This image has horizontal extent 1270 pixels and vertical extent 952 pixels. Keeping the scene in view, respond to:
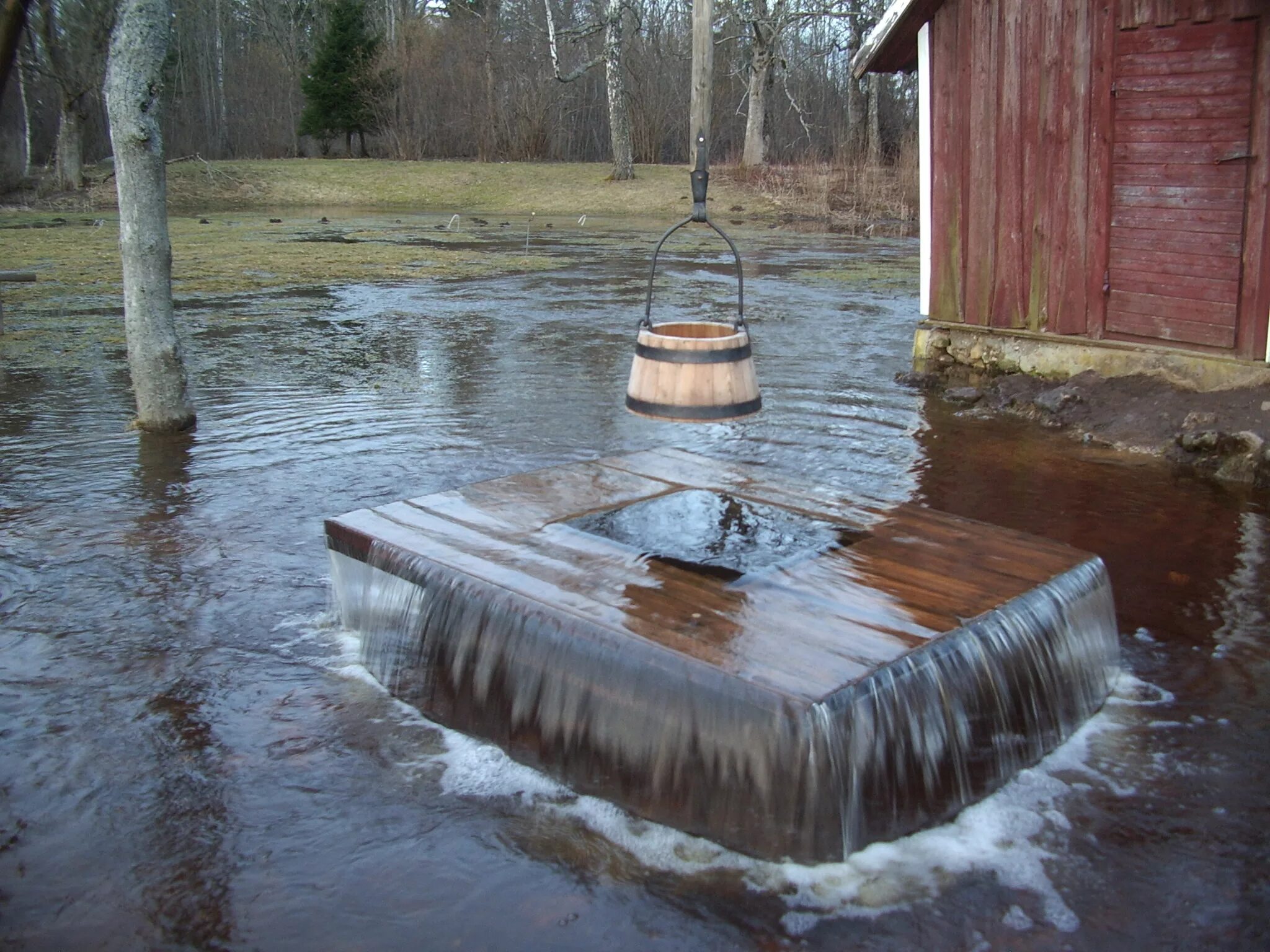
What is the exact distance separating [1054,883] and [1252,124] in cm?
663

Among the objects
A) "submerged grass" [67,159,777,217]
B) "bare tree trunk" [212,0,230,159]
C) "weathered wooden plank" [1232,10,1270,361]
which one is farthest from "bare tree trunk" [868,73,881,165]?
"weathered wooden plank" [1232,10,1270,361]

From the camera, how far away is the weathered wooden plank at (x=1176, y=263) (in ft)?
27.3

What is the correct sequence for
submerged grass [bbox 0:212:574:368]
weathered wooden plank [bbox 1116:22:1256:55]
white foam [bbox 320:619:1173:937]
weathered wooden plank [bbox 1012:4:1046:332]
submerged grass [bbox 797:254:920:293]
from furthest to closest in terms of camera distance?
submerged grass [bbox 797:254:920:293]
submerged grass [bbox 0:212:574:368]
weathered wooden plank [bbox 1012:4:1046:332]
weathered wooden plank [bbox 1116:22:1256:55]
white foam [bbox 320:619:1173:937]

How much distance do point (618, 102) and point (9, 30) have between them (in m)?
33.4

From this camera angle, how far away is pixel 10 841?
381 cm

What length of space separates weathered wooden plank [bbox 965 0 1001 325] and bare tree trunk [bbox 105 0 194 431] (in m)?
6.66

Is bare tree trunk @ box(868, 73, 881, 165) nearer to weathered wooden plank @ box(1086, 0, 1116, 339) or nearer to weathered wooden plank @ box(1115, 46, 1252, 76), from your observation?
weathered wooden plank @ box(1086, 0, 1116, 339)

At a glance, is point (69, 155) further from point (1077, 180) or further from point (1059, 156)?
point (1077, 180)

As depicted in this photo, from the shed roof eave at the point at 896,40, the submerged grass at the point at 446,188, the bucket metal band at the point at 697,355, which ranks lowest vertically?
the bucket metal band at the point at 697,355

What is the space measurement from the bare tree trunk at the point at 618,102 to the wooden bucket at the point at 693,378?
30629 mm

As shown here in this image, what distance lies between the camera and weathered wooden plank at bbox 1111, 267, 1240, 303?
8336 mm

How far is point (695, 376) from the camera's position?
458 cm

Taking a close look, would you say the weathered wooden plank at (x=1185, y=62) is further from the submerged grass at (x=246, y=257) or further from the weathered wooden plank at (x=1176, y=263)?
the submerged grass at (x=246, y=257)

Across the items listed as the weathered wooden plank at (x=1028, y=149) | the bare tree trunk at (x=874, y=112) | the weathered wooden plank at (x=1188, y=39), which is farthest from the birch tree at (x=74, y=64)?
the weathered wooden plank at (x=1188, y=39)
